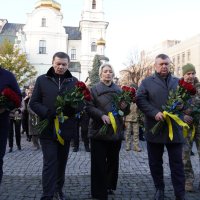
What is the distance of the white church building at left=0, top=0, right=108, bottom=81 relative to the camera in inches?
2297

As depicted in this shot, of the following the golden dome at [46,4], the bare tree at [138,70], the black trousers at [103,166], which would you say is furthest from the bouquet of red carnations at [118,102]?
the golden dome at [46,4]

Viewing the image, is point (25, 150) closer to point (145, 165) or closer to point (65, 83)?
point (145, 165)

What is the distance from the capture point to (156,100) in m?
5.10

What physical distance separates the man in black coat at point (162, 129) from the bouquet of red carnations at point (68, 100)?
3.12 ft

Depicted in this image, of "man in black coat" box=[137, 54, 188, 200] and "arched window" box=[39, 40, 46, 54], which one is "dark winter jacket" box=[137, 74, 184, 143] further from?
"arched window" box=[39, 40, 46, 54]

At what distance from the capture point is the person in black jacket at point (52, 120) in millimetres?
4703

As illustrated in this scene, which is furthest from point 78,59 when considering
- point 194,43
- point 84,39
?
point 194,43

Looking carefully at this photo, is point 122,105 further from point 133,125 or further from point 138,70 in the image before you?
point 138,70

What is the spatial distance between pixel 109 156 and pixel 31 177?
2.02m

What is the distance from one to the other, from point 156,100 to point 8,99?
2.16m

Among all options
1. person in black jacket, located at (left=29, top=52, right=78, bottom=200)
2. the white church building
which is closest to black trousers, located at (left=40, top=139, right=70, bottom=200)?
person in black jacket, located at (left=29, top=52, right=78, bottom=200)

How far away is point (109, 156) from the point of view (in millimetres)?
5504

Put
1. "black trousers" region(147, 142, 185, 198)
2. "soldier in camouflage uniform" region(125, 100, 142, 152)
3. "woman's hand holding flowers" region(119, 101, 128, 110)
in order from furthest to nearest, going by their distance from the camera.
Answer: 1. "soldier in camouflage uniform" region(125, 100, 142, 152)
2. "woman's hand holding flowers" region(119, 101, 128, 110)
3. "black trousers" region(147, 142, 185, 198)

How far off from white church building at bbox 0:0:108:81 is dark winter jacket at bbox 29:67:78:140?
170ft
